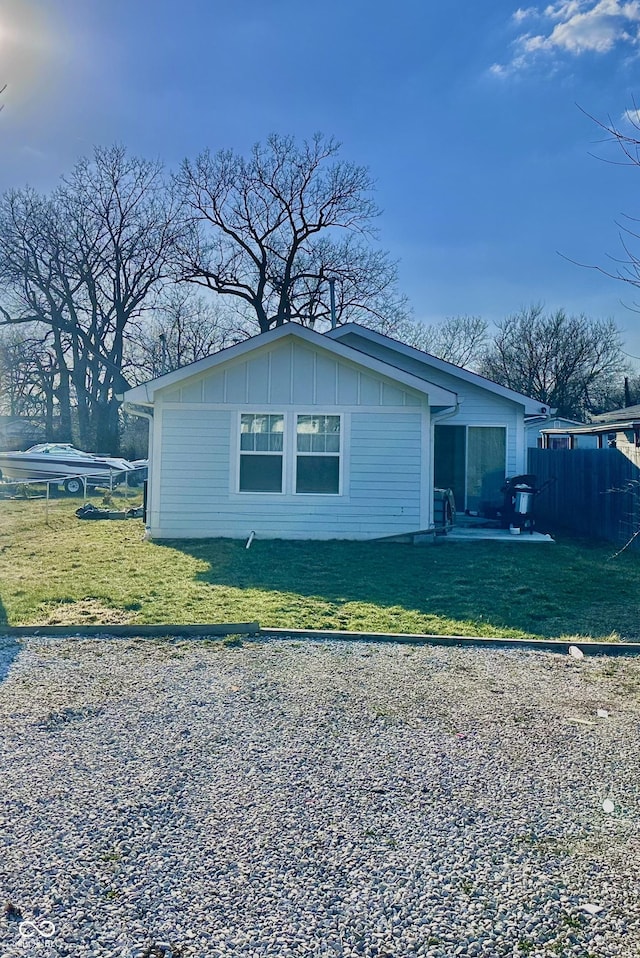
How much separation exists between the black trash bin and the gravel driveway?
767cm

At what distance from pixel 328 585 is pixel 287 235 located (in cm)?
2741

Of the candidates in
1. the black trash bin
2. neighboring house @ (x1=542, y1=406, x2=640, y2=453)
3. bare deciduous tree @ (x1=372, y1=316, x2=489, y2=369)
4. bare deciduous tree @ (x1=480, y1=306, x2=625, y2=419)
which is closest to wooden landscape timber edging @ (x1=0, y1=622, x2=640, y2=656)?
the black trash bin

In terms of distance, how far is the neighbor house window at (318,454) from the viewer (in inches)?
433

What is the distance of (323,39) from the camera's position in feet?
36.0

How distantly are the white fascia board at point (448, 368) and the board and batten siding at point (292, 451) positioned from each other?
2.72 meters

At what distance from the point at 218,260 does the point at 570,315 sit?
22087 mm

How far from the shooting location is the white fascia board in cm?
1347

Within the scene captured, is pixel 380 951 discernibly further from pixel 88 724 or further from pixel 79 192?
pixel 79 192

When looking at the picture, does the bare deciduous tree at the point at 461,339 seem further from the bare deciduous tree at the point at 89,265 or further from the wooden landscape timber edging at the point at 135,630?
the wooden landscape timber edging at the point at 135,630

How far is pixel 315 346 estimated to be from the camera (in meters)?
10.8

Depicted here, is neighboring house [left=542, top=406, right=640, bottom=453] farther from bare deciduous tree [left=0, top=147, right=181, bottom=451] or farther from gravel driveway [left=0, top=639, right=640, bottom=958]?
bare deciduous tree [left=0, top=147, right=181, bottom=451]

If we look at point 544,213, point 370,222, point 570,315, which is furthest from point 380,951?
point 570,315

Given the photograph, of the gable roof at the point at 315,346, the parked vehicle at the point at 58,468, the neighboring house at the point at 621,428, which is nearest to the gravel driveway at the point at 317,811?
the gable roof at the point at 315,346

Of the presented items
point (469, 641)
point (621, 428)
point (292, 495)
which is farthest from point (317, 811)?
point (621, 428)
